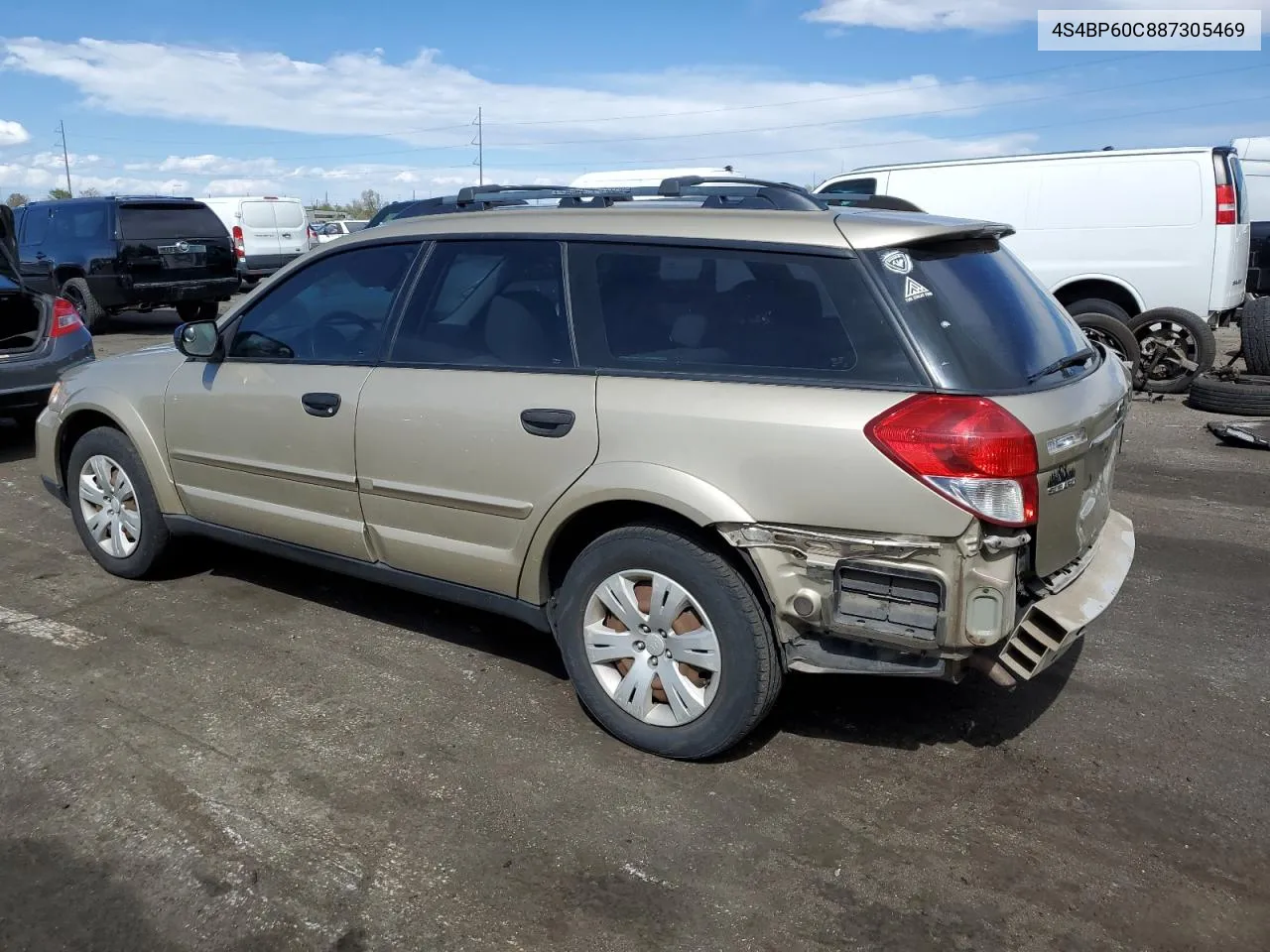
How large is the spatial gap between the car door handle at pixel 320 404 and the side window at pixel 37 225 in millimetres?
13396

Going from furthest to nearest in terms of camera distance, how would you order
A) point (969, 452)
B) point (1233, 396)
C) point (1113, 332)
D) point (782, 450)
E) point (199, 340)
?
point (1113, 332), point (1233, 396), point (199, 340), point (782, 450), point (969, 452)

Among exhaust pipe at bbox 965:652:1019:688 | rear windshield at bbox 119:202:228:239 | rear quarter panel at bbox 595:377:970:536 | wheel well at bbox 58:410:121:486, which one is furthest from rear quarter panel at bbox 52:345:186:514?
rear windshield at bbox 119:202:228:239

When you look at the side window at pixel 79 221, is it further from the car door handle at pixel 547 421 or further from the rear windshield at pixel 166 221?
the car door handle at pixel 547 421

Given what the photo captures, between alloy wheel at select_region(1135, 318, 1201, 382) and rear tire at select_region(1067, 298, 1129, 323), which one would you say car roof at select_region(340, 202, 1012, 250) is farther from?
alloy wheel at select_region(1135, 318, 1201, 382)

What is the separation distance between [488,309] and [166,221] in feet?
42.3

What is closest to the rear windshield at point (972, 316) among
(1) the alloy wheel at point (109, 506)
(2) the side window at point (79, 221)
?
(1) the alloy wheel at point (109, 506)

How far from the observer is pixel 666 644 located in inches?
131

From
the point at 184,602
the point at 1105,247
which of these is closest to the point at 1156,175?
the point at 1105,247

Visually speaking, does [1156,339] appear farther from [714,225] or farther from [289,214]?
[289,214]

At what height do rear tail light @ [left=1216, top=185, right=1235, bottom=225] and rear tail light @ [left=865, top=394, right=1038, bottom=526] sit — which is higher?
rear tail light @ [left=1216, top=185, right=1235, bottom=225]

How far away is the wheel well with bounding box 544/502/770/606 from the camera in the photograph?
3211mm

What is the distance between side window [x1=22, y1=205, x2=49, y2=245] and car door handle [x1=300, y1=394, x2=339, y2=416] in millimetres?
13396

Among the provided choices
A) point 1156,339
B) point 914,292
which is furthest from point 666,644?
point 1156,339

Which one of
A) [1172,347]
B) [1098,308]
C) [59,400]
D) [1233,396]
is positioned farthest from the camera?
[1098,308]
